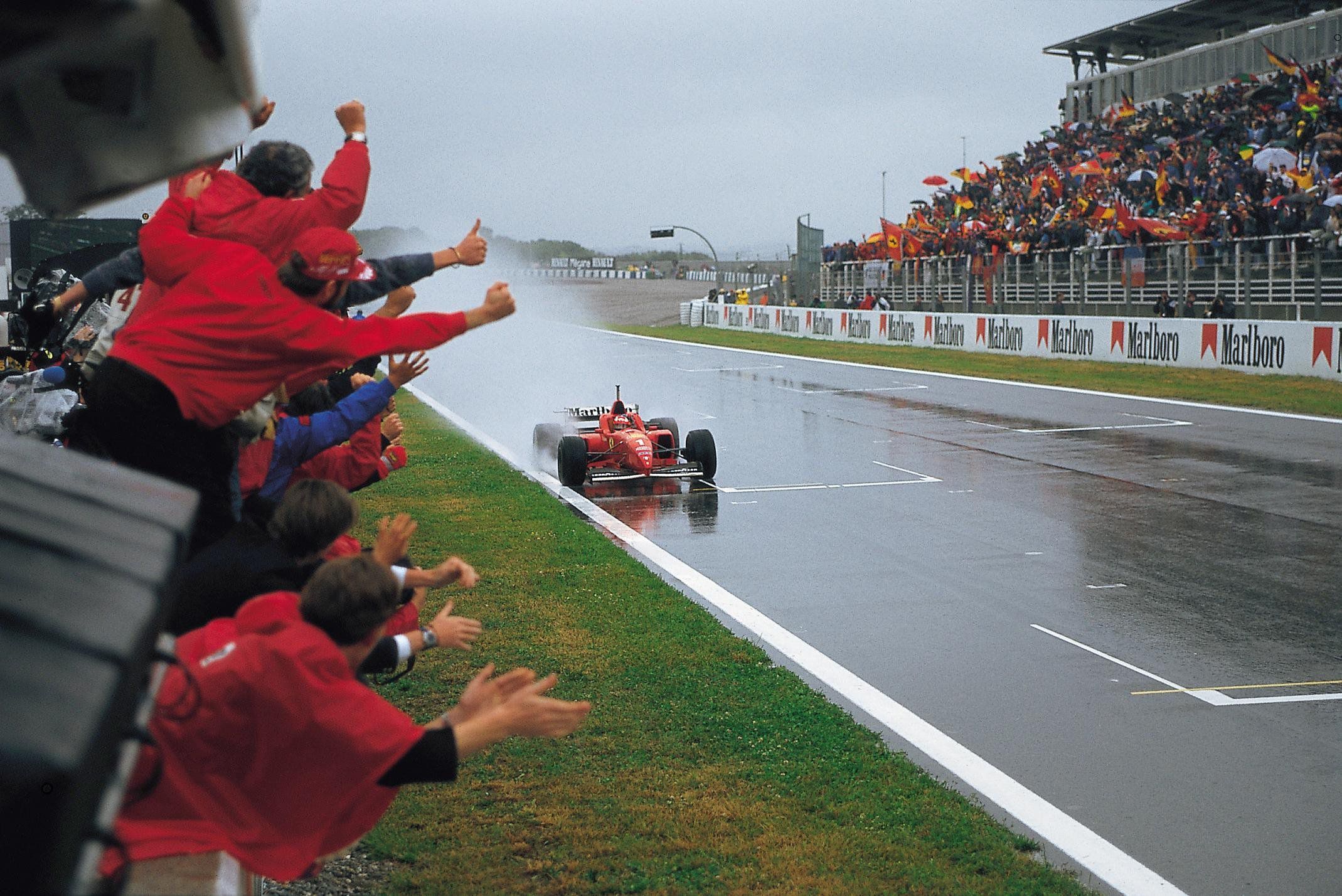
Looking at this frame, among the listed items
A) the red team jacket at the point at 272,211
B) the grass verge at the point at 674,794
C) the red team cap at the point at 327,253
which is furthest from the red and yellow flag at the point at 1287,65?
the red team cap at the point at 327,253

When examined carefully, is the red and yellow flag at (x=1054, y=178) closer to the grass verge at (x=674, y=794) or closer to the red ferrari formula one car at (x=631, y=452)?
the red ferrari formula one car at (x=631, y=452)

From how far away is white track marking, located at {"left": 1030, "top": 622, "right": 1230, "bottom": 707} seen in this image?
281 inches

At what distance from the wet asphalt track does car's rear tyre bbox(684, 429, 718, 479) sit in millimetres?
197

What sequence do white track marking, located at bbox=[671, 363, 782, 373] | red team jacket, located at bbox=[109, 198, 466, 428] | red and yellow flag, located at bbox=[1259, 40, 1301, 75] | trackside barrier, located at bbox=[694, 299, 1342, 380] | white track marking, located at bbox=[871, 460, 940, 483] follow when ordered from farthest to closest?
white track marking, located at bbox=[671, 363, 782, 373] < red and yellow flag, located at bbox=[1259, 40, 1301, 75] < trackside barrier, located at bbox=[694, 299, 1342, 380] < white track marking, located at bbox=[871, 460, 940, 483] < red team jacket, located at bbox=[109, 198, 466, 428]

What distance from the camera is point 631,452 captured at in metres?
15.5

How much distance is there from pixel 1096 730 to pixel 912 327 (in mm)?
37103

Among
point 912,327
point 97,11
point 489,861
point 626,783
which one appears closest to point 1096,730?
point 626,783

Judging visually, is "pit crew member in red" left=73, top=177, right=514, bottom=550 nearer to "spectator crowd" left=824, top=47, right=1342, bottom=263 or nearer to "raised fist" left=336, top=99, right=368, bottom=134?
"raised fist" left=336, top=99, right=368, bottom=134

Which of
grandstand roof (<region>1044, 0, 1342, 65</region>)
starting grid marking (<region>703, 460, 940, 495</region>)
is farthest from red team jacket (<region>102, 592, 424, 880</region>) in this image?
Answer: grandstand roof (<region>1044, 0, 1342, 65</region>)

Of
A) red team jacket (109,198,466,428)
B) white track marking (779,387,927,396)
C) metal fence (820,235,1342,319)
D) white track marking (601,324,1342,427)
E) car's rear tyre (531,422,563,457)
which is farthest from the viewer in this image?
metal fence (820,235,1342,319)

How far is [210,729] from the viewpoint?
2.97 metres

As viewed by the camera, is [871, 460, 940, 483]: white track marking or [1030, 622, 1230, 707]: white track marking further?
[871, 460, 940, 483]: white track marking

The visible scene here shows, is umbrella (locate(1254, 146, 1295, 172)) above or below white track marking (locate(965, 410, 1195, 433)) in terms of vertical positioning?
above

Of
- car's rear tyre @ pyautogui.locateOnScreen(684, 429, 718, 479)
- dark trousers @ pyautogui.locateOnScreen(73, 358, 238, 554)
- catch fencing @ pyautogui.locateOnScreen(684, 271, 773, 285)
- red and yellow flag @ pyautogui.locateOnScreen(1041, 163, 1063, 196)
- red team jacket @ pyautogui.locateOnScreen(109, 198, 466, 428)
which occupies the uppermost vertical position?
red and yellow flag @ pyautogui.locateOnScreen(1041, 163, 1063, 196)
